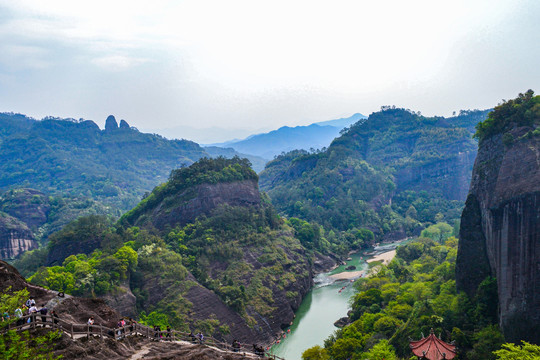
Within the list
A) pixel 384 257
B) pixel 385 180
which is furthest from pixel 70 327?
pixel 385 180

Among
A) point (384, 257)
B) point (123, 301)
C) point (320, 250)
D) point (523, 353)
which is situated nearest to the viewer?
point (523, 353)

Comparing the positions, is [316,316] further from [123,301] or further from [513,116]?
[513,116]

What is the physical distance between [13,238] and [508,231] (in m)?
95.8

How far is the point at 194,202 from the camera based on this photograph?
63.0 metres

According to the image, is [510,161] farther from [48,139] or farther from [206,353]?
[48,139]

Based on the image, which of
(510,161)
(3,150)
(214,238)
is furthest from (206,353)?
(3,150)

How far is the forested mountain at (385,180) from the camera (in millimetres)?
101875

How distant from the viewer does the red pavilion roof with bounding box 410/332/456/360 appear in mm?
24109

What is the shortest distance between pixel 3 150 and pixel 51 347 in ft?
Result: 671

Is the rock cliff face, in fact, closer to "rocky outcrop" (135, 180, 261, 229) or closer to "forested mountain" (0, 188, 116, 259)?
"rocky outcrop" (135, 180, 261, 229)

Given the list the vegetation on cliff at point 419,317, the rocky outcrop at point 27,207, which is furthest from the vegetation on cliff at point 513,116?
the rocky outcrop at point 27,207

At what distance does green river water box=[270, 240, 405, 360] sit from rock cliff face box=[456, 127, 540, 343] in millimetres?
19515

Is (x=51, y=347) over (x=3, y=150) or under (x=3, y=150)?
under

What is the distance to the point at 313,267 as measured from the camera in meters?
73.8
